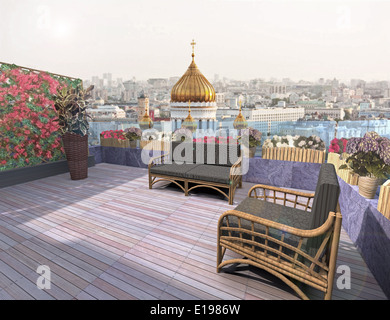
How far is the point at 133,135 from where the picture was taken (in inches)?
360

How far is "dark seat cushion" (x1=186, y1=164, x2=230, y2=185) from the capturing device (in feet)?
17.8

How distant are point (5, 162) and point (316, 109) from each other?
4540 centimetres

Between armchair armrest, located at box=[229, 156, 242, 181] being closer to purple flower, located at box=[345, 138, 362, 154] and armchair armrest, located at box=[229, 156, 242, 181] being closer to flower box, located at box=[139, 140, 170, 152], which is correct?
purple flower, located at box=[345, 138, 362, 154]

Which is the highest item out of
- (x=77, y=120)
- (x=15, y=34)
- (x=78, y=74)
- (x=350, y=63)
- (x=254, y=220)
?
(x=350, y=63)

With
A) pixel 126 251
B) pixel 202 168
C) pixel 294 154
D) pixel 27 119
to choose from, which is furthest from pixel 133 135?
pixel 126 251

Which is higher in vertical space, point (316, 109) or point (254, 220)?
point (316, 109)

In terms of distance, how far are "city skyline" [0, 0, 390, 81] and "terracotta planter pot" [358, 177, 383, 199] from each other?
896 centimetres

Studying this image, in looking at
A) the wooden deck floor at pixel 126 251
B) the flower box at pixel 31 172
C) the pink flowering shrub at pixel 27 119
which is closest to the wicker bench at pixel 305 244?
the wooden deck floor at pixel 126 251

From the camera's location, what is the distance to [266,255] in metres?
2.74

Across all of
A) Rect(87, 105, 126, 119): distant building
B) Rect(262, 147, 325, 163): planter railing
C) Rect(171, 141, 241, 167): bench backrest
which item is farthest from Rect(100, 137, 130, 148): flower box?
Rect(87, 105, 126, 119): distant building

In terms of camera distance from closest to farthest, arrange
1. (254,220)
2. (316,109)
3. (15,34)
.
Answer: (254,220)
(15,34)
(316,109)

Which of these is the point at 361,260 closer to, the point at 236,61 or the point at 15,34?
the point at 15,34

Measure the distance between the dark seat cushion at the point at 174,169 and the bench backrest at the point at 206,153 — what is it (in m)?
0.27
